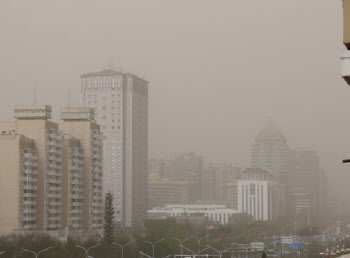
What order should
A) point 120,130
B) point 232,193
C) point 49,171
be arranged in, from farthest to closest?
point 232,193
point 120,130
point 49,171

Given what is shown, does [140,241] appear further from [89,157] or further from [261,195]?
[261,195]

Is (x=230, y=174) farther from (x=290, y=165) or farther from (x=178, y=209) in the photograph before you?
(x=178, y=209)

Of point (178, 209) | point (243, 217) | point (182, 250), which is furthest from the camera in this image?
point (178, 209)

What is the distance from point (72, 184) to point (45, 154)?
481cm

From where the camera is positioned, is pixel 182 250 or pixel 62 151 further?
pixel 62 151

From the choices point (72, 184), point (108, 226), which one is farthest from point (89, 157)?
point (108, 226)

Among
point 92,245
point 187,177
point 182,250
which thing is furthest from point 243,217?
point 92,245

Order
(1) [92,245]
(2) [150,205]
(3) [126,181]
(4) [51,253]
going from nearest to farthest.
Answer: (4) [51,253], (1) [92,245], (3) [126,181], (2) [150,205]

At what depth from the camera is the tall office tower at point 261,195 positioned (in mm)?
122938

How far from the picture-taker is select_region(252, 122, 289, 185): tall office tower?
149 metres

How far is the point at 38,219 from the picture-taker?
58.2 m

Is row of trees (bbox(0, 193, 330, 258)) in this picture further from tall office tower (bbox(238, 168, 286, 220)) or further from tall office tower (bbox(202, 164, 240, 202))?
tall office tower (bbox(202, 164, 240, 202))

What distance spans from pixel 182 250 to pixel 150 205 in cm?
6794

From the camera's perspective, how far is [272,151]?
499 ft
